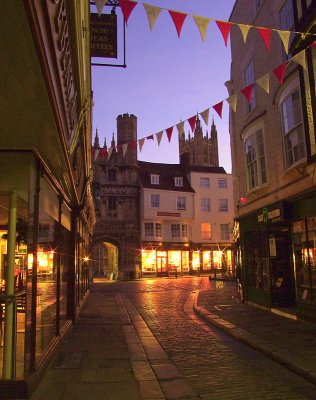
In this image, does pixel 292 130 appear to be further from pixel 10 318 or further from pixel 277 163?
pixel 10 318

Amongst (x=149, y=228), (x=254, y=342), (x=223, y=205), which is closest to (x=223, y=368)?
(x=254, y=342)

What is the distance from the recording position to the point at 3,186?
6246mm

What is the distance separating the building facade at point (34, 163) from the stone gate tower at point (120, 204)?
119ft

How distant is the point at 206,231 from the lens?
5059 centimetres

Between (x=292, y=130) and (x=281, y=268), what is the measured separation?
4168mm

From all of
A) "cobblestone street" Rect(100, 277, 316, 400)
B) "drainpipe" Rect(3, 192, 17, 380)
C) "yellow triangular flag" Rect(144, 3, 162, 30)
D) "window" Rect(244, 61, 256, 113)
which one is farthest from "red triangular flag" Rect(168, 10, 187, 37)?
"window" Rect(244, 61, 256, 113)

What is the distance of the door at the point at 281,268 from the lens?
12.6 m

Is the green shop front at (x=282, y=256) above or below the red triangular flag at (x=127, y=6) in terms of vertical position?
below

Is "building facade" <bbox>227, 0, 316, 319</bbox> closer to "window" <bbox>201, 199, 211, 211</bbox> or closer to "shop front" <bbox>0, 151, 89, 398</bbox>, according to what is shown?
"shop front" <bbox>0, 151, 89, 398</bbox>

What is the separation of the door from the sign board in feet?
23.0

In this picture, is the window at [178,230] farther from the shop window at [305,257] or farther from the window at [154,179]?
the shop window at [305,257]

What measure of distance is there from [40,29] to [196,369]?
5591mm

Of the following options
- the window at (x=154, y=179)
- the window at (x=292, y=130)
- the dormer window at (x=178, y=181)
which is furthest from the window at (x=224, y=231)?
the window at (x=292, y=130)

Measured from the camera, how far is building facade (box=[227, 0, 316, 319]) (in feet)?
33.8
